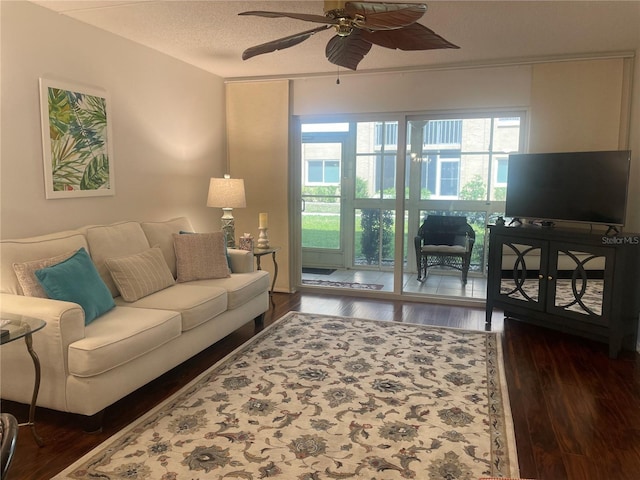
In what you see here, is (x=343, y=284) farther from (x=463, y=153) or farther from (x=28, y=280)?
(x=28, y=280)

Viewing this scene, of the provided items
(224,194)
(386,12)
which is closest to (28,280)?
(224,194)

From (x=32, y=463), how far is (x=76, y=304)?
76cm

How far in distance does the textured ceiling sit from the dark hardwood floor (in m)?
2.44

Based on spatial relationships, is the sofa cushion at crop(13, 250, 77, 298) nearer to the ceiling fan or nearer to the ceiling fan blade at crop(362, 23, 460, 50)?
the ceiling fan

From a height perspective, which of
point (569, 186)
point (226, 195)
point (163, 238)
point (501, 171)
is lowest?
point (163, 238)

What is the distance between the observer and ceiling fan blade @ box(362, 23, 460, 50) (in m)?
2.47

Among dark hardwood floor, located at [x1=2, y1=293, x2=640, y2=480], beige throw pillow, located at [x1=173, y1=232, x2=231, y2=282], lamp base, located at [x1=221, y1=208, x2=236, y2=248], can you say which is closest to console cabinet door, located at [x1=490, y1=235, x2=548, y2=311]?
dark hardwood floor, located at [x1=2, y1=293, x2=640, y2=480]

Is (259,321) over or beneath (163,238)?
beneath

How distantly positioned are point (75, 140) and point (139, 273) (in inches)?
42.2

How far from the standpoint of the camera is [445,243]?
198 inches

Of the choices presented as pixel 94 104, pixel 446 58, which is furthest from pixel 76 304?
pixel 446 58

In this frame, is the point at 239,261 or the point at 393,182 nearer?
the point at 239,261

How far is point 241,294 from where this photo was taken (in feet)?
12.3

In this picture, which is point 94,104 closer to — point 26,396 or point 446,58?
point 26,396
